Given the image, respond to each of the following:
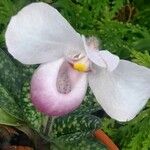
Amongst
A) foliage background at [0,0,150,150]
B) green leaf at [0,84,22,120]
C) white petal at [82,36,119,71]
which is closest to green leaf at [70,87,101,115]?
foliage background at [0,0,150,150]

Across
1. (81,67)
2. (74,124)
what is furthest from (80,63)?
(74,124)

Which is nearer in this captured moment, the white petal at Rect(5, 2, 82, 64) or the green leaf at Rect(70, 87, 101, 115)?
the white petal at Rect(5, 2, 82, 64)

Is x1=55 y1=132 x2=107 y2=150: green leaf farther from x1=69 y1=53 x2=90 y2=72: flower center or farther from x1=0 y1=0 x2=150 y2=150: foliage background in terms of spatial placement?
x1=69 y1=53 x2=90 y2=72: flower center

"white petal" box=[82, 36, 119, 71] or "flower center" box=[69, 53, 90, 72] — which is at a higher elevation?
"white petal" box=[82, 36, 119, 71]

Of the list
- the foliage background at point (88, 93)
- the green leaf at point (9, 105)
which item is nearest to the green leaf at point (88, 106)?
the foliage background at point (88, 93)

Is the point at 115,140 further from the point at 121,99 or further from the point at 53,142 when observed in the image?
the point at 121,99

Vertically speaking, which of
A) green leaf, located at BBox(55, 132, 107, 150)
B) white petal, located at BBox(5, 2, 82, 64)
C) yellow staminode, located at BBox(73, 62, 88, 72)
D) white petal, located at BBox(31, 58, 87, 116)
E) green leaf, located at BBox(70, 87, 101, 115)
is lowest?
green leaf, located at BBox(55, 132, 107, 150)

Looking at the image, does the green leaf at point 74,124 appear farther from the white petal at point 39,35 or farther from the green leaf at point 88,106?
the white petal at point 39,35

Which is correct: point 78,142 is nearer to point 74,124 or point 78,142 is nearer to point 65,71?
point 74,124
